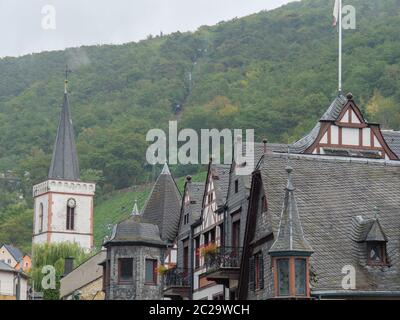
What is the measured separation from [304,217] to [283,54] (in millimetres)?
164770

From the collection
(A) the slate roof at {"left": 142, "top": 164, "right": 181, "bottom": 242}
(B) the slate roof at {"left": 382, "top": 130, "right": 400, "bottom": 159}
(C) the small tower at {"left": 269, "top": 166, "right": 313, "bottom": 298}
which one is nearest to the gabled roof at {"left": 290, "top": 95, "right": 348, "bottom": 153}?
(B) the slate roof at {"left": 382, "top": 130, "right": 400, "bottom": 159}

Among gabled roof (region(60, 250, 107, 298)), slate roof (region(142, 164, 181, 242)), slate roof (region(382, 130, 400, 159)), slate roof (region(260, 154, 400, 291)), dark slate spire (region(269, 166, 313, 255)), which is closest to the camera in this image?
dark slate spire (region(269, 166, 313, 255))

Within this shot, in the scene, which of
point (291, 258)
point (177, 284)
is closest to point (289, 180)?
point (291, 258)

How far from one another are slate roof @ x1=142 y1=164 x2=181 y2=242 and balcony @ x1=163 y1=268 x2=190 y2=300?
6085 mm

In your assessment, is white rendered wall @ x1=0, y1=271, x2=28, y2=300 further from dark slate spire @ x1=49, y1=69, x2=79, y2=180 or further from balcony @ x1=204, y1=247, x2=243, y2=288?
dark slate spire @ x1=49, y1=69, x2=79, y2=180

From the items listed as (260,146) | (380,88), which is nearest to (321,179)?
(260,146)

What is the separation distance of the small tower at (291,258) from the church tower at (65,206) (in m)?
129

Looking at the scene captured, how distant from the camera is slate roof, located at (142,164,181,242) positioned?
5878cm

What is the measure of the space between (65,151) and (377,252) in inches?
5057

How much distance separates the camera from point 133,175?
642 feet

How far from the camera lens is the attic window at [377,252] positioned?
3528 centimetres

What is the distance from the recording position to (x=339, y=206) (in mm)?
37500

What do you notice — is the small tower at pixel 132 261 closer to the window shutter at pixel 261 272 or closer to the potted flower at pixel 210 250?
the potted flower at pixel 210 250
